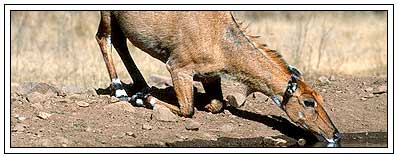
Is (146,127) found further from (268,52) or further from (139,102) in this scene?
(268,52)

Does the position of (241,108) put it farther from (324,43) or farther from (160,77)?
(324,43)

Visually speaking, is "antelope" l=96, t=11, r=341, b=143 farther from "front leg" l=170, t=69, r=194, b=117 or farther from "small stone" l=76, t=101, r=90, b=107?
"small stone" l=76, t=101, r=90, b=107

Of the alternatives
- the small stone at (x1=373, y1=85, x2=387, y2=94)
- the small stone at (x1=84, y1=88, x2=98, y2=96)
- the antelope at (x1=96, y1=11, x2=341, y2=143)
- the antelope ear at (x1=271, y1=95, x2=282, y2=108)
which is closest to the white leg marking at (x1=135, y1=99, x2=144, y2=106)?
the antelope at (x1=96, y1=11, x2=341, y2=143)

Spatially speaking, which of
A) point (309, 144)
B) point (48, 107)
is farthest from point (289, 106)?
point (48, 107)

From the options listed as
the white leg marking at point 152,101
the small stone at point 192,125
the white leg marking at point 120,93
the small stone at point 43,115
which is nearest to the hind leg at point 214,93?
the white leg marking at point 152,101

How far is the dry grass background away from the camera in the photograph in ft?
63.3

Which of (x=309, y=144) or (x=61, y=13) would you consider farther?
(x=61, y=13)

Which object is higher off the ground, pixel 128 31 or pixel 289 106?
pixel 128 31

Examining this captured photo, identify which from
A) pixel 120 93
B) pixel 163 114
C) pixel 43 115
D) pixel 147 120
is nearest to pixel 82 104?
pixel 43 115

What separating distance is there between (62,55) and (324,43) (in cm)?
637

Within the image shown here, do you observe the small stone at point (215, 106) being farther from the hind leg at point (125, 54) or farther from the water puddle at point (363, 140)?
the water puddle at point (363, 140)

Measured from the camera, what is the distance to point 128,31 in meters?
14.9

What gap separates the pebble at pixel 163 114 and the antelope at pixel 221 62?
0.74ft

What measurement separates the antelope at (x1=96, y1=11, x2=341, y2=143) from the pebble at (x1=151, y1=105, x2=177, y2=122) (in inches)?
8.8
